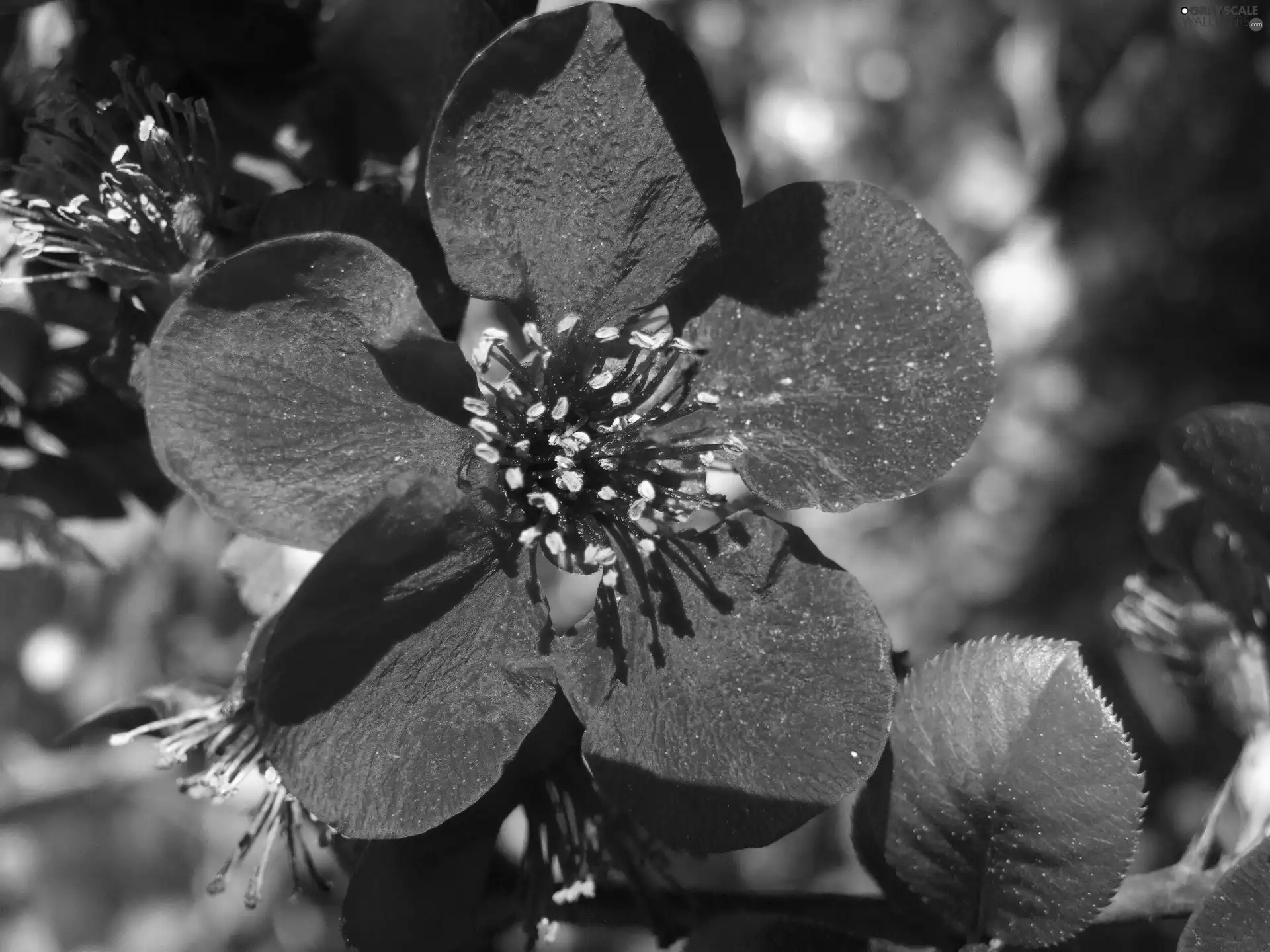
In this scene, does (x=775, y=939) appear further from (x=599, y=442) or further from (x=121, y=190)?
(x=121, y=190)

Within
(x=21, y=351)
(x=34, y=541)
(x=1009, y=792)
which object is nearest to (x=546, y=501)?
(x=1009, y=792)

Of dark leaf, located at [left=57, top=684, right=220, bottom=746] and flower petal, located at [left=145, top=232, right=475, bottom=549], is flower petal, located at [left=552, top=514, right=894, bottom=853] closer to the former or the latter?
flower petal, located at [left=145, top=232, right=475, bottom=549]

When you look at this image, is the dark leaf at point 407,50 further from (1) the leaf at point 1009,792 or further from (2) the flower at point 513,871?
(1) the leaf at point 1009,792

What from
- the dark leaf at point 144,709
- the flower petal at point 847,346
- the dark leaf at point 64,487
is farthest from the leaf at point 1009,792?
the dark leaf at point 64,487

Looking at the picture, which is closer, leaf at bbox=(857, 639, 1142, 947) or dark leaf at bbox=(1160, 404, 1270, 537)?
leaf at bbox=(857, 639, 1142, 947)

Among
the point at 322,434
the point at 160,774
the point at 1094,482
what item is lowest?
the point at 160,774

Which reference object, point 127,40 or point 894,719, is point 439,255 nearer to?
point 127,40

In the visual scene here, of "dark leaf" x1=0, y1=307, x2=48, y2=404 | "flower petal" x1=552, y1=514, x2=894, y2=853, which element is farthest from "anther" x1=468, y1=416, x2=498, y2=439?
"dark leaf" x1=0, y1=307, x2=48, y2=404

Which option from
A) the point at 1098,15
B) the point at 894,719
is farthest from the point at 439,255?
the point at 1098,15
